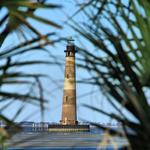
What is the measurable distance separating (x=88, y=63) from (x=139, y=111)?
1.04 ft

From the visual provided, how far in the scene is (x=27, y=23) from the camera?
5.77ft

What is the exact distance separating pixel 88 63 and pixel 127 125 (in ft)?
0.91

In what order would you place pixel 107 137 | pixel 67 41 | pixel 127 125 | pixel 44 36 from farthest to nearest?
pixel 67 41 < pixel 44 36 < pixel 127 125 < pixel 107 137

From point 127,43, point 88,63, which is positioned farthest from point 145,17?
point 88,63

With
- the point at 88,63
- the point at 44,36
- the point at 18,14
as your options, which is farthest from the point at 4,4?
the point at 88,63

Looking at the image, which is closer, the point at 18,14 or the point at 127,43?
the point at 18,14

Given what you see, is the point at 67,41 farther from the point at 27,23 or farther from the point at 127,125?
the point at 127,125

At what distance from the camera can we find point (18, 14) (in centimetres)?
166

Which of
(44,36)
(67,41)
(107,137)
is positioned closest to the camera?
(107,137)

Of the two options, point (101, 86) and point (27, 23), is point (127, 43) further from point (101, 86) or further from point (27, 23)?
point (27, 23)

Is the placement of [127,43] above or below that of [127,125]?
above

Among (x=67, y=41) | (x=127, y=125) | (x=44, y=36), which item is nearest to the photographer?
(x=127, y=125)

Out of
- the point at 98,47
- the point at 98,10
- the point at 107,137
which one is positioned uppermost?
the point at 98,10

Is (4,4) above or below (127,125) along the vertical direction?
above
